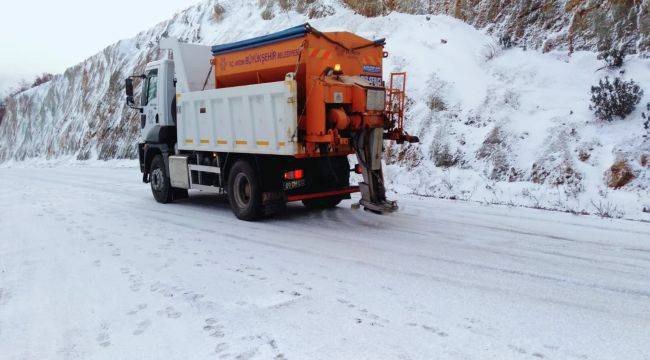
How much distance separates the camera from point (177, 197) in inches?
439

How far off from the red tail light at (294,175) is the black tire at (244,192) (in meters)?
0.49

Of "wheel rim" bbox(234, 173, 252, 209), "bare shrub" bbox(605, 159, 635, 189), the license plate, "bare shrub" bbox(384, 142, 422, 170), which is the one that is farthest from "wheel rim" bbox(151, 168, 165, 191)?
"bare shrub" bbox(605, 159, 635, 189)

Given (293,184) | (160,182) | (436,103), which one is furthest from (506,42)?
(160,182)

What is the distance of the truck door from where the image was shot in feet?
36.2

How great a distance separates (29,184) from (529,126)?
15061 millimetres

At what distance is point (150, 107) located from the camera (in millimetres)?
11305

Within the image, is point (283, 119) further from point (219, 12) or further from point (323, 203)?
point (219, 12)

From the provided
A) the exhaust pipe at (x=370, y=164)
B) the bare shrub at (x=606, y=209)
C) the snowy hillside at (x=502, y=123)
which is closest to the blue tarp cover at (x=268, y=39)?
the exhaust pipe at (x=370, y=164)

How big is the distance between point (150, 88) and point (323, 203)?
4.91m

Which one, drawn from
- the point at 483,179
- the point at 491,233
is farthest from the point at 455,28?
Result: the point at 491,233

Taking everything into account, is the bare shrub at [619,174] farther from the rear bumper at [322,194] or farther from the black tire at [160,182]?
the black tire at [160,182]

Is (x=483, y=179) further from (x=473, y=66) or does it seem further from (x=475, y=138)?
(x=473, y=66)

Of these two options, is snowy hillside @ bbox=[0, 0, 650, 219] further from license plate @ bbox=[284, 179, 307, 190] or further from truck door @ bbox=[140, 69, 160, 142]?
truck door @ bbox=[140, 69, 160, 142]

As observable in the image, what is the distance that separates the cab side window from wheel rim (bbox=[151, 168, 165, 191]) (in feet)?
5.27
